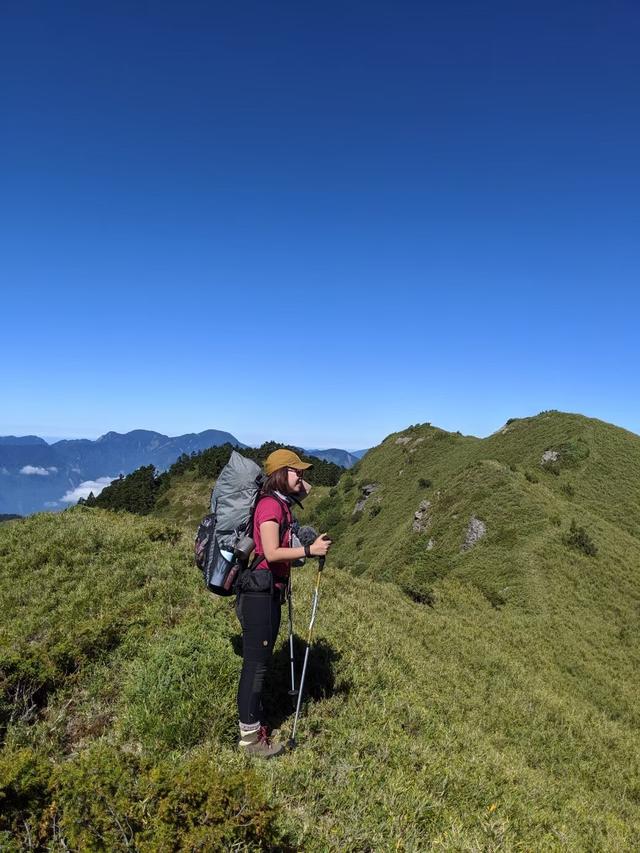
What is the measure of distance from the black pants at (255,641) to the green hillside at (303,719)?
588 mm

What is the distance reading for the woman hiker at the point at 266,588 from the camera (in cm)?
580

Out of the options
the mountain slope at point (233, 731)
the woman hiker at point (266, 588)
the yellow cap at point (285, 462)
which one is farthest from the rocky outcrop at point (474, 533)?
the yellow cap at point (285, 462)

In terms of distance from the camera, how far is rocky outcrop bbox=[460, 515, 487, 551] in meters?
35.0

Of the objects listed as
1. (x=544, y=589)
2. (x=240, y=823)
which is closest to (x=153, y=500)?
(x=544, y=589)

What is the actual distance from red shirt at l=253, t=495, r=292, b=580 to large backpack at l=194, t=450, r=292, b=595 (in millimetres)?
112

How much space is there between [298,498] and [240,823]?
10.9 feet

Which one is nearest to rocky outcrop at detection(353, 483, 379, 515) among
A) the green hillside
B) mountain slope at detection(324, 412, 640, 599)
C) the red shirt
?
mountain slope at detection(324, 412, 640, 599)

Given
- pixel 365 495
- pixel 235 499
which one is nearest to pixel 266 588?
pixel 235 499

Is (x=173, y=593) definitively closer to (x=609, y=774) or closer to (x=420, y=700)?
(x=420, y=700)

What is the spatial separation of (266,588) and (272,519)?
0.86 meters

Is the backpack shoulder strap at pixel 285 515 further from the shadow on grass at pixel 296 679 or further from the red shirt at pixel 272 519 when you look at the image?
the shadow on grass at pixel 296 679

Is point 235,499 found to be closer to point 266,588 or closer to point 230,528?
point 230,528

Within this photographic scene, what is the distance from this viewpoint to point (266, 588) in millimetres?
5859

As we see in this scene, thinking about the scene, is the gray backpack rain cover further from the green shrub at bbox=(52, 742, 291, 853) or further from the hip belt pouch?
the green shrub at bbox=(52, 742, 291, 853)
